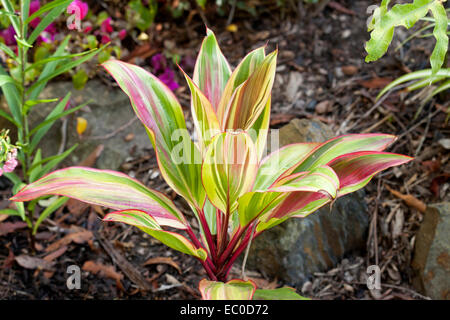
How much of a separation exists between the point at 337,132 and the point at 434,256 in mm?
717

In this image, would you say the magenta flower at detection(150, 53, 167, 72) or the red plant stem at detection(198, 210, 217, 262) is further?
the magenta flower at detection(150, 53, 167, 72)

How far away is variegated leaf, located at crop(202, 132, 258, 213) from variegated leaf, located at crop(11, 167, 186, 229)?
185 mm

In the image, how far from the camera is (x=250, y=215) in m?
1.26

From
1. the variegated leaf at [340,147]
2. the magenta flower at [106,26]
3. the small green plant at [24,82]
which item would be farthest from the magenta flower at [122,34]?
the variegated leaf at [340,147]

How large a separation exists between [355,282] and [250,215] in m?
0.69

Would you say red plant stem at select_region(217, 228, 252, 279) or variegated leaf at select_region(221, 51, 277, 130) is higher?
variegated leaf at select_region(221, 51, 277, 130)

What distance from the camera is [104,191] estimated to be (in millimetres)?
1253

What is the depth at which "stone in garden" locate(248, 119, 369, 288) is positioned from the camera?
167 centimetres

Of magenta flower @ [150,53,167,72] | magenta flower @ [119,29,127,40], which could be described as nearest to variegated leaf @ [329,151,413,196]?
magenta flower @ [150,53,167,72]

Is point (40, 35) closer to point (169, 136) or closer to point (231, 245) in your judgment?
point (169, 136)

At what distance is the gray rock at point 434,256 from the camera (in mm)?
1565

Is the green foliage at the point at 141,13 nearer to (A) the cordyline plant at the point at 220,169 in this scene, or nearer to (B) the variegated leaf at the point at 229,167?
(A) the cordyline plant at the point at 220,169

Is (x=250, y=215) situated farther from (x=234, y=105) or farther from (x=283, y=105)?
(x=283, y=105)

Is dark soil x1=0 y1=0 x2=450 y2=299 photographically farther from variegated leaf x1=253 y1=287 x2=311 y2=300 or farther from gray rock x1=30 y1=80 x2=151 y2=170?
variegated leaf x1=253 y1=287 x2=311 y2=300
